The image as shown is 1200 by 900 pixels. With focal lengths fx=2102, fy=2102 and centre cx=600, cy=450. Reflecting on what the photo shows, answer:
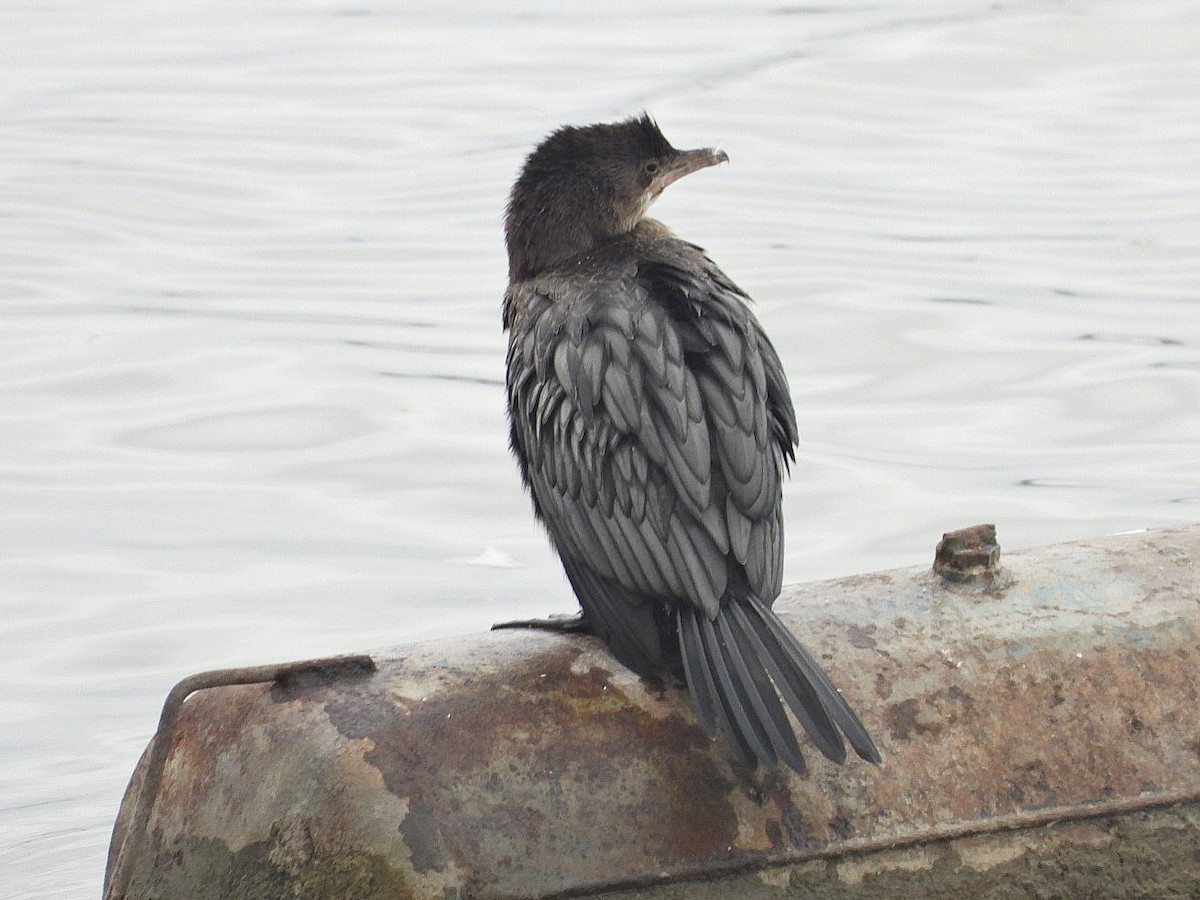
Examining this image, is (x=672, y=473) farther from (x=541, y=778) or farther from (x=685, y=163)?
(x=685, y=163)

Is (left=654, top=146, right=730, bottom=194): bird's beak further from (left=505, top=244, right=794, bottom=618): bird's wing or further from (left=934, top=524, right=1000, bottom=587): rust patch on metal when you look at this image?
(left=934, top=524, right=1000, bottom=587): rust patch on metal

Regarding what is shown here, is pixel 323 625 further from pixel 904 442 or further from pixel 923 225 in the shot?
pixel 923 225

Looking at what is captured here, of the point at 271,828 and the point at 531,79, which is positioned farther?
the point at 531,79

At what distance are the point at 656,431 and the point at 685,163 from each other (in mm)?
1359

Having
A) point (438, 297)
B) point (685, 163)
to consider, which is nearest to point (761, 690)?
point (685, 163)

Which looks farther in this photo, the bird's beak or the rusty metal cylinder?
the bird's beak

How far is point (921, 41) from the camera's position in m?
16.3

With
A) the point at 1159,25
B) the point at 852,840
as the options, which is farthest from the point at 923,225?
the point at 852,840

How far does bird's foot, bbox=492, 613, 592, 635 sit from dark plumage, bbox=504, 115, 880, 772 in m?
0.02

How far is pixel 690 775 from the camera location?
11.1 ft

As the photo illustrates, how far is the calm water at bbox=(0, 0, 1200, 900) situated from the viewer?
7.26 meters

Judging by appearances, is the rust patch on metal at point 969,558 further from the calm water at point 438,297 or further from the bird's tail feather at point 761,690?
the calm water at point 438,297

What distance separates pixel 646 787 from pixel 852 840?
36 cm

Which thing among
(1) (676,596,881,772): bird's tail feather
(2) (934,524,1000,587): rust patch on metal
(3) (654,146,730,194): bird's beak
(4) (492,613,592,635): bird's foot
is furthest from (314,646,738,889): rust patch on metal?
(3) (654,146,730,194): bird's beak
